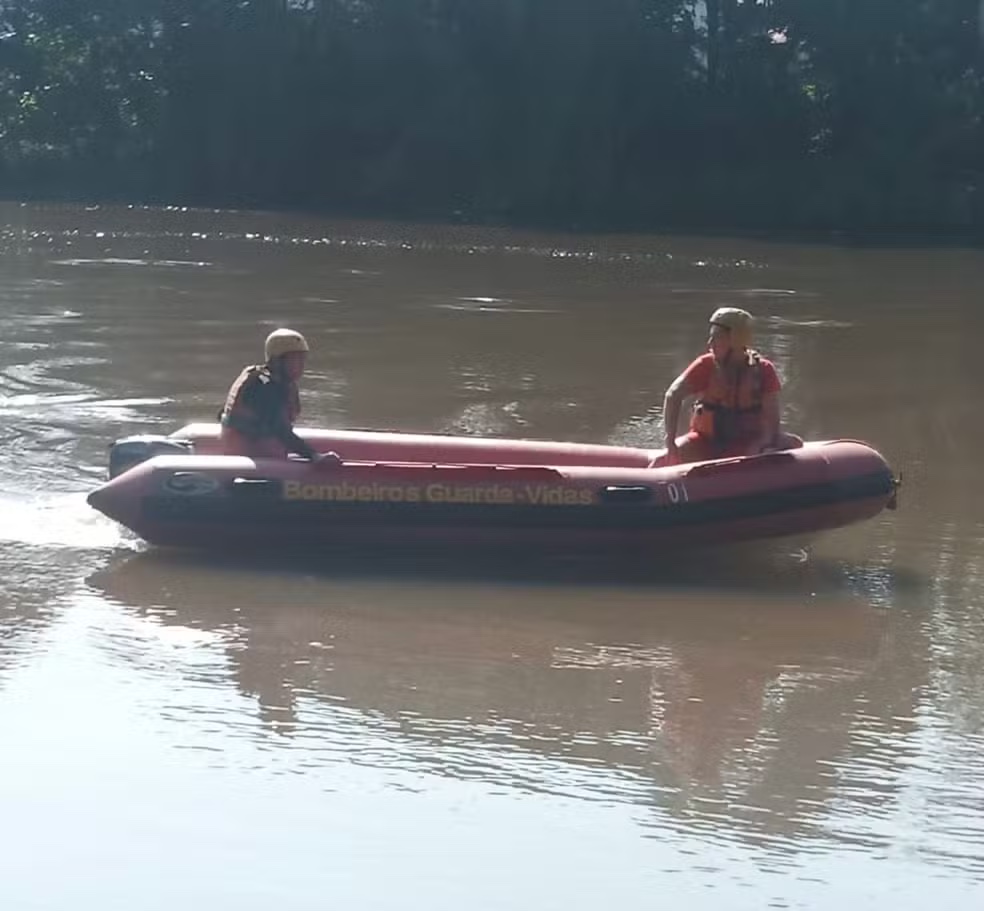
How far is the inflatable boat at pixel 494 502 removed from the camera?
7586 mm

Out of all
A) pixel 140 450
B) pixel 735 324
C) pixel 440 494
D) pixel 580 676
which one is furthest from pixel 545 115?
pixel 580 676

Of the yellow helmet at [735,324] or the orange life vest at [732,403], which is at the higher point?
the yellow helmet at [735,324]

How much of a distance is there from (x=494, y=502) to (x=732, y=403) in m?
1.11

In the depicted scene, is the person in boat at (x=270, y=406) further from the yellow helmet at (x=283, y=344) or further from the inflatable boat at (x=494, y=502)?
the inflatable boat at (x=494, y=502)

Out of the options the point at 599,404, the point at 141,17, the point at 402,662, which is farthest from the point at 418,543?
the point at 141,17

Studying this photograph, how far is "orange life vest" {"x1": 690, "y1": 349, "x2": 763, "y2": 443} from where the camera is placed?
779 centimetres

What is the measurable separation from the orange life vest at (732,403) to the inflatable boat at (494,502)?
11.5 inches

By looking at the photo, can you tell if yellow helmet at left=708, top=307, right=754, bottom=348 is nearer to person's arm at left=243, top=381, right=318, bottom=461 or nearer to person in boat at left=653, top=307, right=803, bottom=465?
person in boat at left=653, top=307, right=803, bottom=465

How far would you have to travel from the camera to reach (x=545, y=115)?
108 feet

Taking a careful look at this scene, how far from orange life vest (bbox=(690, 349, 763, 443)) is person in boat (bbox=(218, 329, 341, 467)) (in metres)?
1.55

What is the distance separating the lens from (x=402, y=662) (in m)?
6.50

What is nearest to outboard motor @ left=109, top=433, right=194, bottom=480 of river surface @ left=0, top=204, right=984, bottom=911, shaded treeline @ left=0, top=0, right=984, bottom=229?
river surface @ left=0, top=204, right=984, bottom=911

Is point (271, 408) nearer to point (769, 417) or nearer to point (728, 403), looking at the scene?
point (728, 403)

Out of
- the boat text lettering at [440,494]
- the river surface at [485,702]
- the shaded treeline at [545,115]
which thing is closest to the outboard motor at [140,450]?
the river surface at [485,702]
